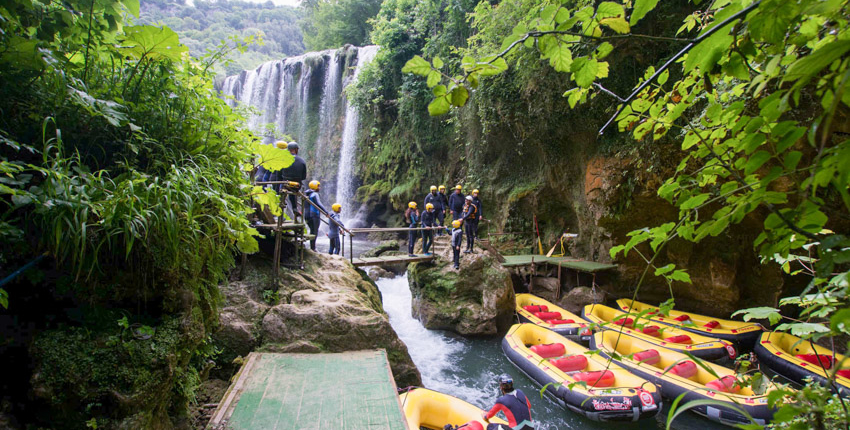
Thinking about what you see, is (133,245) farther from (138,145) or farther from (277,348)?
(277,348)

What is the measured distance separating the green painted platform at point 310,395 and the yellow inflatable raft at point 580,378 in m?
2.51

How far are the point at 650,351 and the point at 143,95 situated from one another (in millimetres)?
8038

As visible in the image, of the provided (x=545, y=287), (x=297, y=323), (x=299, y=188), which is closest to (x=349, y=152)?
(x=545, y=287)

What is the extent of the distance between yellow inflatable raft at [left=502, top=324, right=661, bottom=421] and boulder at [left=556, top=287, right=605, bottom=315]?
8.61ft

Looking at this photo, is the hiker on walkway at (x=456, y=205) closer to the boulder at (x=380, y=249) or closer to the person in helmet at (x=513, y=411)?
the boulder at (x=380, y=249)

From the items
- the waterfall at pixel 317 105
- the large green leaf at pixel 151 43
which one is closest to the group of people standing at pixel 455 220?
the large green leaf at pixel 151 43

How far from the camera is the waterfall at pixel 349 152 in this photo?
20891 millimetres

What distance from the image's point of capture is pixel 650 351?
6.88 meters

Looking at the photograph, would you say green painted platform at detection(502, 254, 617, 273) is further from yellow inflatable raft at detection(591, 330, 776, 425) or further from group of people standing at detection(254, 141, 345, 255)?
group of people standing at detection(254, 141, 345, 255)

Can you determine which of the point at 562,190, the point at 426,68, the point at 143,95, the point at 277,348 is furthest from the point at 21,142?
the point at 562,190

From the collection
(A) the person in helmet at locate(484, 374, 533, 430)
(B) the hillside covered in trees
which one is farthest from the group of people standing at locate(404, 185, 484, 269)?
(B) the hillside covered in trees

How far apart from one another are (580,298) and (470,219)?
3693 millimetres

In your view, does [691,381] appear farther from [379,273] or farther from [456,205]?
[379,273]

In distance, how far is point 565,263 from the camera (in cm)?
1060
